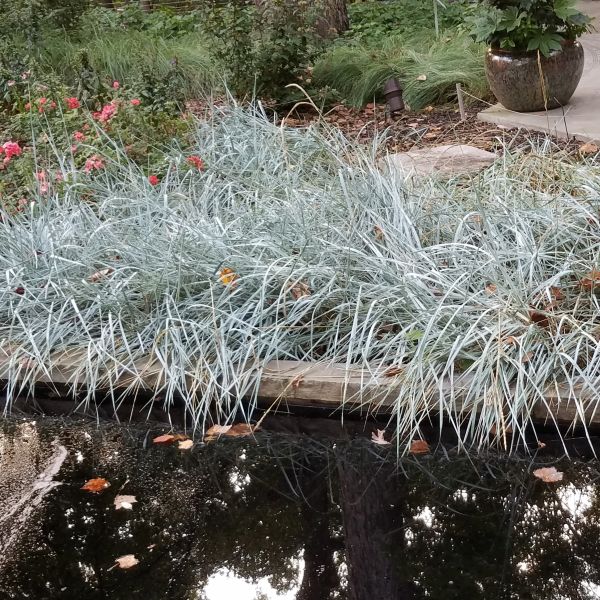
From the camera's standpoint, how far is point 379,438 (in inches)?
155

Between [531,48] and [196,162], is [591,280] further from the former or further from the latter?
[531,48]

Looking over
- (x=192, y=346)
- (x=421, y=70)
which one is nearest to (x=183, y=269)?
(x=192, y=346)

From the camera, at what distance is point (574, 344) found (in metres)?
3.80

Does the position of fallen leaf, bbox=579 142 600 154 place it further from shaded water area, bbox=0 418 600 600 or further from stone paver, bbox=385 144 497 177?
shaded water area, bbox=0 418 600 600

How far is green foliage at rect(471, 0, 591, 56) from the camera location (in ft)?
22.3

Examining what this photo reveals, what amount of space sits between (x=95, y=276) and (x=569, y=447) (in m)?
2.29

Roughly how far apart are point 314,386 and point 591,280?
4.07ft

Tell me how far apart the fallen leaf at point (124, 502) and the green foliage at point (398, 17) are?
24.9 ft

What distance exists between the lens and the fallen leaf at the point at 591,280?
13.1 ft

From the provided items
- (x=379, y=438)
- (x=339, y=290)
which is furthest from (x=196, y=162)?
A: (x=379, y=438)

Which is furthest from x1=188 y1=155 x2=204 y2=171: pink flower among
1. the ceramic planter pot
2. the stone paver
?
the ceramic planter pot

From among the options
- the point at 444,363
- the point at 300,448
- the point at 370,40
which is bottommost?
the point at 370,40

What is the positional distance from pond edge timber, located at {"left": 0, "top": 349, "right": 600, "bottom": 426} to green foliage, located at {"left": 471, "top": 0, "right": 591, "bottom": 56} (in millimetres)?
3798

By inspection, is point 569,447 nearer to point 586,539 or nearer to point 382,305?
point 586,539
